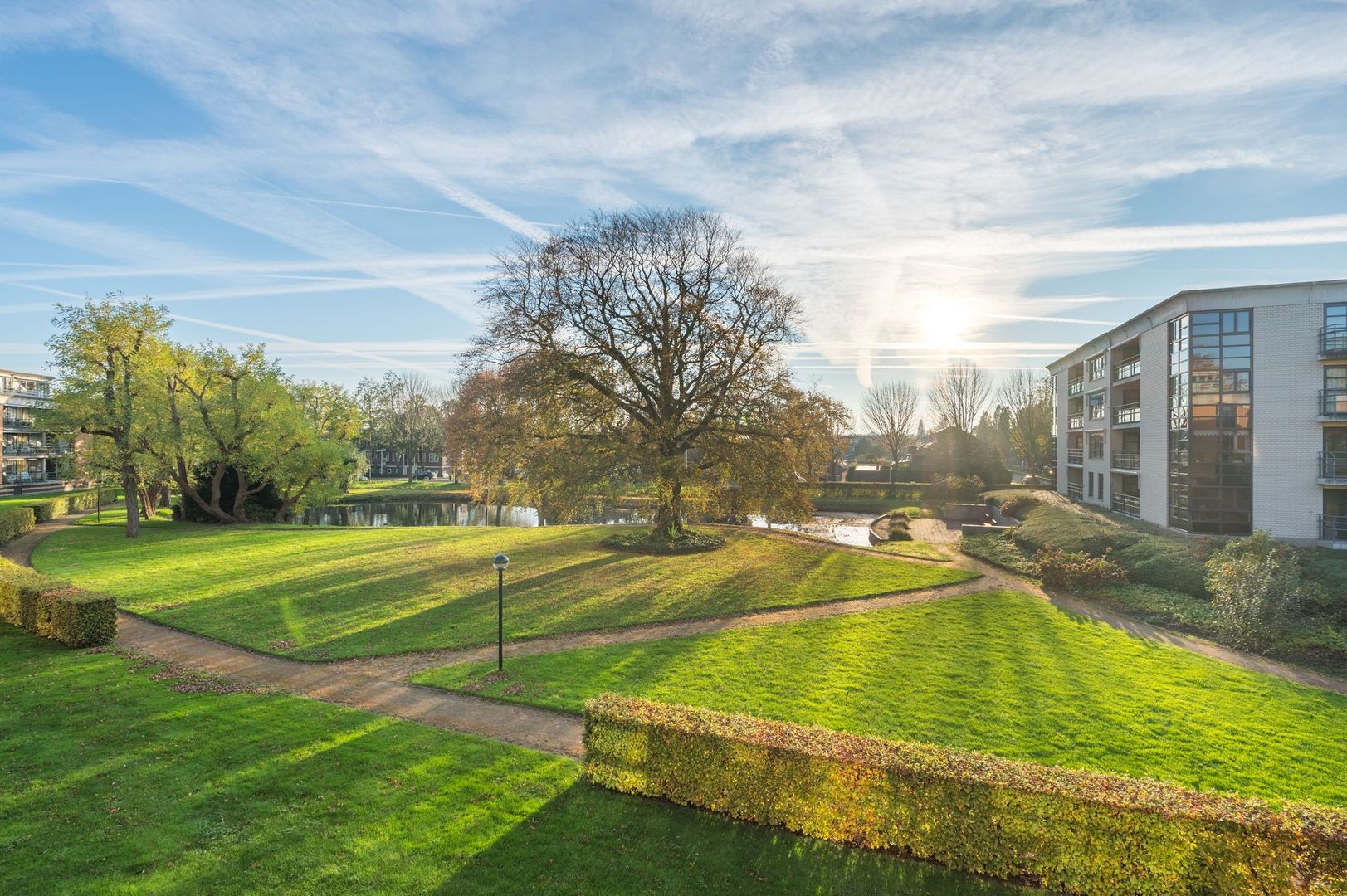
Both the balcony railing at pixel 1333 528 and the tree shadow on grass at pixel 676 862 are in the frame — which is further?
the balcony railing at pixel 1333 528

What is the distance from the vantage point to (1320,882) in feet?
17.9

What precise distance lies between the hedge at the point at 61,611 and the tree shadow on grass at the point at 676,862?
12434mm

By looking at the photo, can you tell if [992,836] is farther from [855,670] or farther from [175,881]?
[175,881]

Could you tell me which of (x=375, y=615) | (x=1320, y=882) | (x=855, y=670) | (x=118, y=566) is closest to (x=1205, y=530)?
(x=855, y=670)

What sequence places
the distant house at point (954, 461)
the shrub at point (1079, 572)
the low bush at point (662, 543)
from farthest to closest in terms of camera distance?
the distant house at point (954, 461), the low bush at point (662, 543), the shrub at point (1079, 572)

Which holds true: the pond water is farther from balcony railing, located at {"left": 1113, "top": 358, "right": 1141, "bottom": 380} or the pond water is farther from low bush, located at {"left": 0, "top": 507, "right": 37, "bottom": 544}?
balcony railing, located at {"left": 1113, "top": 358, "right": 1141, "bottom": 380}

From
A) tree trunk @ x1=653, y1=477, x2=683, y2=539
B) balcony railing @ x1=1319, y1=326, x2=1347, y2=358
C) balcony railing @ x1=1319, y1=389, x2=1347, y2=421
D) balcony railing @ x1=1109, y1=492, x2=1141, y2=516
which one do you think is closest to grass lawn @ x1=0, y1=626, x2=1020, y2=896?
tree trunk @ x1=653, y1=477, x2=683, y2=539

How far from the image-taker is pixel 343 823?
7.14 meters

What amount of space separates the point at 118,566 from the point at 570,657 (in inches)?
741

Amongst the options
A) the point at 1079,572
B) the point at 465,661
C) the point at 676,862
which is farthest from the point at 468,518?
the point at 676,862

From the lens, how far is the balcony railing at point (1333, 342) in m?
26.0

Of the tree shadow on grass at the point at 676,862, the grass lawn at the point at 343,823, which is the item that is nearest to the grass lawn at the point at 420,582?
the grass lawn at the point at 343,823

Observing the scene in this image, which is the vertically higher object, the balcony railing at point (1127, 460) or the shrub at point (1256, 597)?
the balcony railing at point (1127, 460)

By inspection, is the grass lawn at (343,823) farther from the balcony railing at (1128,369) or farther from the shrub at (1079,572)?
the balcony railing at (1128,369)
